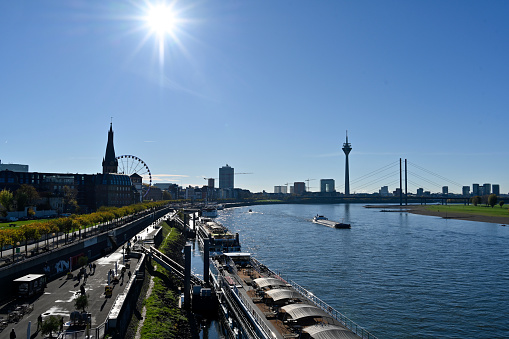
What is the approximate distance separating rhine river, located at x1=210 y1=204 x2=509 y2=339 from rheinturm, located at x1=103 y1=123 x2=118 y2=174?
111150 mm

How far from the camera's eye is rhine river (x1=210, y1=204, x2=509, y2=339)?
41.1 m

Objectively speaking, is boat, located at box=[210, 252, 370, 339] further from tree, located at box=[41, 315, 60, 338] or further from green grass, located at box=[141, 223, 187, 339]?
tree, located at box=[41, 315, 60, 338]

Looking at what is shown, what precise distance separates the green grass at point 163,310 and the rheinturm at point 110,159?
142616 millimetres

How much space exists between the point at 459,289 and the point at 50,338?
49355mm

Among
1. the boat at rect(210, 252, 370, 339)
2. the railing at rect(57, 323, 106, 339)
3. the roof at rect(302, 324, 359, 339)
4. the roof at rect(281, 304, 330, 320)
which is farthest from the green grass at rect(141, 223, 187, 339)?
the roof at rect(302, 324, 359, 339)

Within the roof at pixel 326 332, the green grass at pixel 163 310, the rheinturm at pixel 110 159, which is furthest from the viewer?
the rheinturm at pixel 110 159

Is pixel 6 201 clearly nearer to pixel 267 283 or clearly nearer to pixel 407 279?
pixel 267 283

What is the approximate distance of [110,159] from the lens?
194 metres

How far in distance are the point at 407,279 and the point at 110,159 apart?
166 meters

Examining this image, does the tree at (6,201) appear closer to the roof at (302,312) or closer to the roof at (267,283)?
the roof at (267,283)

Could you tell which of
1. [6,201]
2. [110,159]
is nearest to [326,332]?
[6,201]

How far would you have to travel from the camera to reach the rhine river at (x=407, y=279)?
41.1m

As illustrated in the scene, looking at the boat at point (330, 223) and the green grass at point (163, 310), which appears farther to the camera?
the boat at point (330, 223)

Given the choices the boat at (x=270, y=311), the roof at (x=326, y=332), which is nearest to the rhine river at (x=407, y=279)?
the boat at (x=270, y=311)
